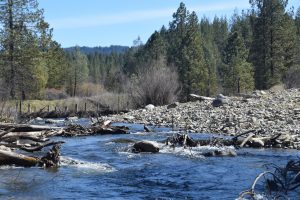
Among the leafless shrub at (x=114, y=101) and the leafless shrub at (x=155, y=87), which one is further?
the leafless shrub at (x=114, y=101)

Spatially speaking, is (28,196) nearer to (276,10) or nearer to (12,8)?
(12,8)

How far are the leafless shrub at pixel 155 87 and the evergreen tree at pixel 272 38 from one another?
15188mm

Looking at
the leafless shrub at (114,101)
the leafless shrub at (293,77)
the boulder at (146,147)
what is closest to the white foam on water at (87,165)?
the boulder at (146,147)

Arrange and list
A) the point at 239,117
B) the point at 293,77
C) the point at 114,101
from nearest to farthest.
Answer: the point at 239,117, the point at 114,101, the point at 293,77

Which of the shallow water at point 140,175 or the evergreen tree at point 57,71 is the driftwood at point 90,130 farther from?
the evergreen tree at point 57,71

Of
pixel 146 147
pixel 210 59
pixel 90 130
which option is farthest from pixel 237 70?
pixel 146 147

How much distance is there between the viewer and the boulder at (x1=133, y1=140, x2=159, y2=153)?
52.7 feet

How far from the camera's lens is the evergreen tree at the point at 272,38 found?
51.5m

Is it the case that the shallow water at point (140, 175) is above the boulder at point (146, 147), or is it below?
below

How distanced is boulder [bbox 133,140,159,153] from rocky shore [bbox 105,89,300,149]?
13.1ft

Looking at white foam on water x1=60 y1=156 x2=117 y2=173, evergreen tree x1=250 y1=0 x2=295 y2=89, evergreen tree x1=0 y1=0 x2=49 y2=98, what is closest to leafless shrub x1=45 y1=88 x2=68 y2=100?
evergreen tree x1=0 y1=0 x2=49 y2=98

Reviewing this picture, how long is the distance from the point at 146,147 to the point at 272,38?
39.6 m

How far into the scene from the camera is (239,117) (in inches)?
966

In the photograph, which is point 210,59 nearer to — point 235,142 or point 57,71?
point 57,71
